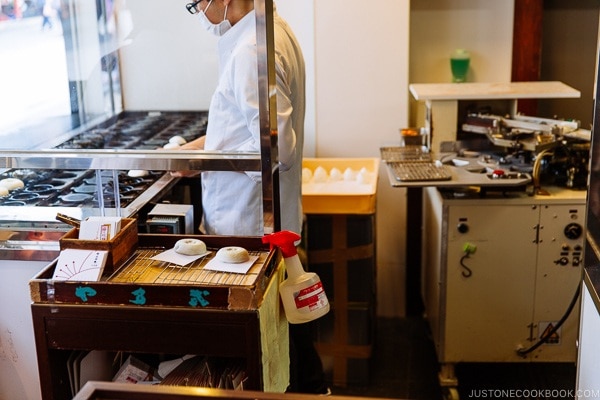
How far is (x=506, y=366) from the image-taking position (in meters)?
3.54

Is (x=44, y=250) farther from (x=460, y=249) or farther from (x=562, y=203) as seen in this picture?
(x=562, y=203)

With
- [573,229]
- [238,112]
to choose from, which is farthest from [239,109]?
Answer: [573,229]

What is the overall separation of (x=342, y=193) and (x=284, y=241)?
1188mm

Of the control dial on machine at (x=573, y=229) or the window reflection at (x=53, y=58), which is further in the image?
the control dial on machine at (x=573, y=229)

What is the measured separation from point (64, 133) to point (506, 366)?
2.17m

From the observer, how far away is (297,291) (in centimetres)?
204

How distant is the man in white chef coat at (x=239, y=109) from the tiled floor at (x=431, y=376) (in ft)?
4.08

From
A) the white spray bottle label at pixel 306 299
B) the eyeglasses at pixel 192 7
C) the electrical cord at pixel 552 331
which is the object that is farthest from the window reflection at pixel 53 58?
the electrical cord at pixel 552 331

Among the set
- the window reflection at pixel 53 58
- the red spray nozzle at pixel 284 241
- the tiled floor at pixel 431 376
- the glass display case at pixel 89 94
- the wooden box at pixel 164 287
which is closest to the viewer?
the wooden box at pixel 164 287

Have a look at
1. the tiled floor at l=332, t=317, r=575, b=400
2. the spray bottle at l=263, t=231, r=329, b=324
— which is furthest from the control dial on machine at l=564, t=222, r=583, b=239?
the spray bottle at l=263, t=231, r=329, b=324

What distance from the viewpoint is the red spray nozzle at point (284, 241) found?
6.75 ft

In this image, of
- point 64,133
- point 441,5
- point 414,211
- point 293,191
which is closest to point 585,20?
point 441,5

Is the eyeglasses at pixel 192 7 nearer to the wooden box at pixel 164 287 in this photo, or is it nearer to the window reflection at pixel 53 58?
the window reflection at pixel 53 58

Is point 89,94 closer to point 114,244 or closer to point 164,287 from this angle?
point 114,244
